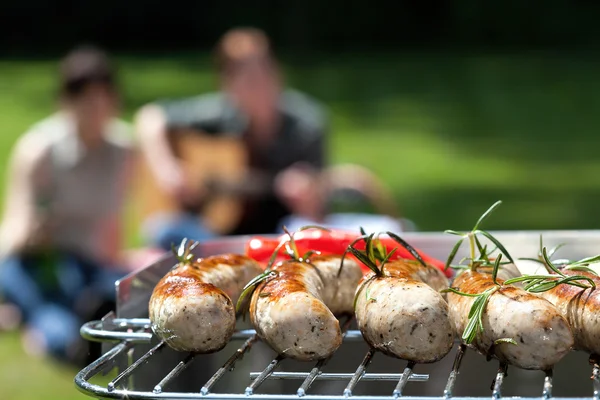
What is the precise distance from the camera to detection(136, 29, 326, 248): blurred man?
690cm

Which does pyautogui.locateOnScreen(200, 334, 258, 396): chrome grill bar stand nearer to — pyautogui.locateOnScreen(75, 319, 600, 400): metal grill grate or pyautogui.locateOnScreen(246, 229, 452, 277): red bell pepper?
pyautogui.locateOnScreen(75, 319, 600, 400): metal grill grate

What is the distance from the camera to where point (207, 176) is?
23.0 ft

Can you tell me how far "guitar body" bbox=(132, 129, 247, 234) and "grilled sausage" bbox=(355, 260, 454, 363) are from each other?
16.5 feet

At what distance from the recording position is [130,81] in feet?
61.3

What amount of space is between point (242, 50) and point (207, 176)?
0.95m

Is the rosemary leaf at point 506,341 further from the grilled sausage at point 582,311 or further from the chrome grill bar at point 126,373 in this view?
the chrome grill bar at point 126,373

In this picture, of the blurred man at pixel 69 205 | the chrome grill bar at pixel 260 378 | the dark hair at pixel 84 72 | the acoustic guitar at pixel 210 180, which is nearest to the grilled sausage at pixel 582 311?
the chrome grill bar at pixel 260 378

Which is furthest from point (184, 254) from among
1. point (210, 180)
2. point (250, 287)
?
point (210, 180)

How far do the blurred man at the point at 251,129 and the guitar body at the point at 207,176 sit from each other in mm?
54

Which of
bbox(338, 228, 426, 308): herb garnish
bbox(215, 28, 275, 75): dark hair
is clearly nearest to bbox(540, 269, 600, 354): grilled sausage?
bbox(338, 228, 426, 308): herb garnish

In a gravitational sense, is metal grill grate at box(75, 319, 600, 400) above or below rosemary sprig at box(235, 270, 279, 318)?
below

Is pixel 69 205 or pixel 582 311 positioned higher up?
pixel 582 311

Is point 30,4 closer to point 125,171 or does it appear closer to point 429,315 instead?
point 125,171

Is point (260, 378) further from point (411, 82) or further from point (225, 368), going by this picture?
point (411, 82)
